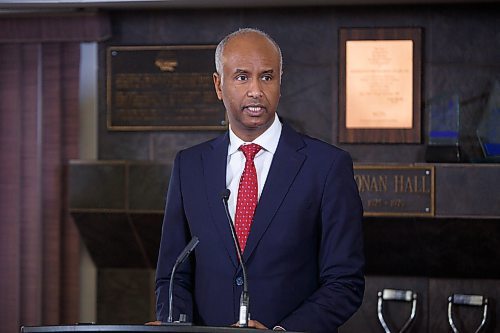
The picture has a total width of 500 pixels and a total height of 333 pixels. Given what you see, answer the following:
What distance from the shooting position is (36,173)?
593 centimetres

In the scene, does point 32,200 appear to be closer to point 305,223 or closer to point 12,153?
point 12,153

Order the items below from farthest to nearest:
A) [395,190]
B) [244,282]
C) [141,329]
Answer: [395,190], [244,282], [141,329]

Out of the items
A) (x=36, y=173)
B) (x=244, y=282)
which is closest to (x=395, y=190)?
(x=36, y=173)

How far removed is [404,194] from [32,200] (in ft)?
7.23

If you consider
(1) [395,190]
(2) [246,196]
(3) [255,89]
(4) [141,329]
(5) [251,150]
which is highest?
(3) [255,89]

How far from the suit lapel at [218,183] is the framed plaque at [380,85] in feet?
10.3

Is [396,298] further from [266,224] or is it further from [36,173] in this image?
[266,224]

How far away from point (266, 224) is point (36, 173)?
12.3 ft

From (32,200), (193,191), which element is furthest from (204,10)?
(193,191)

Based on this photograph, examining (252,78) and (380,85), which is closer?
(252,78)

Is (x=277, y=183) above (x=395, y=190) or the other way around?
above

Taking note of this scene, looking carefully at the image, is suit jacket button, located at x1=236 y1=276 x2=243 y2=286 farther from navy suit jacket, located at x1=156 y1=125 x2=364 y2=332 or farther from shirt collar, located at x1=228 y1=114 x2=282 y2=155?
shirt collar, located at x1=228 y1=114 x2=282 y2=155

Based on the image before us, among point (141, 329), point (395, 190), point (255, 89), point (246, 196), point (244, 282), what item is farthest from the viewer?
point (395, 190)

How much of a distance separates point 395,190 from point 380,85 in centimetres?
63
